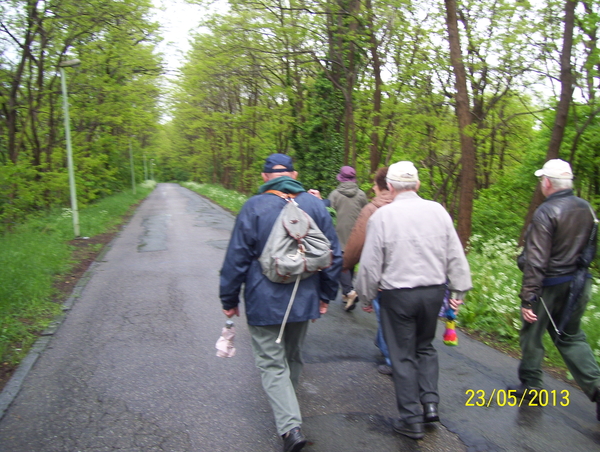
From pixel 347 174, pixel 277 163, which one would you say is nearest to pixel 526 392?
pixel 277 163

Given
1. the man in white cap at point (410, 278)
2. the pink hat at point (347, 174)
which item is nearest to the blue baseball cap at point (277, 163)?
the man in white cap at point (410, 278)

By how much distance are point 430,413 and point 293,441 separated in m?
1.05

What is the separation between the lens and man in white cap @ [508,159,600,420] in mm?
3703

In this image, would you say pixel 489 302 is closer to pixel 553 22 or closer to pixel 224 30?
pixel 553 22

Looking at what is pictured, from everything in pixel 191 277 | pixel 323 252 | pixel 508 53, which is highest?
pixel 508 53

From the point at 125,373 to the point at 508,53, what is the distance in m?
12.3

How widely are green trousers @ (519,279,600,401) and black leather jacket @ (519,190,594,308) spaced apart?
181 mm

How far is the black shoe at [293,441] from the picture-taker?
316cm

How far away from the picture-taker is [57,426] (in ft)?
12.1

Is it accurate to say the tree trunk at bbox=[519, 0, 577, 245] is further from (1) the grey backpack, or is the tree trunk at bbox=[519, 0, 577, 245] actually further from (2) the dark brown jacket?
(1) the grey backpack

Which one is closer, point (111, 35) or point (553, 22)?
point (553, 22)

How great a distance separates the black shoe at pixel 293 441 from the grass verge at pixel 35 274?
285cm

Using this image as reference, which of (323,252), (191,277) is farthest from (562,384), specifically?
(191,277)

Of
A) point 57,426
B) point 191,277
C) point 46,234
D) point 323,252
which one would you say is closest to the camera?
point 323,252
